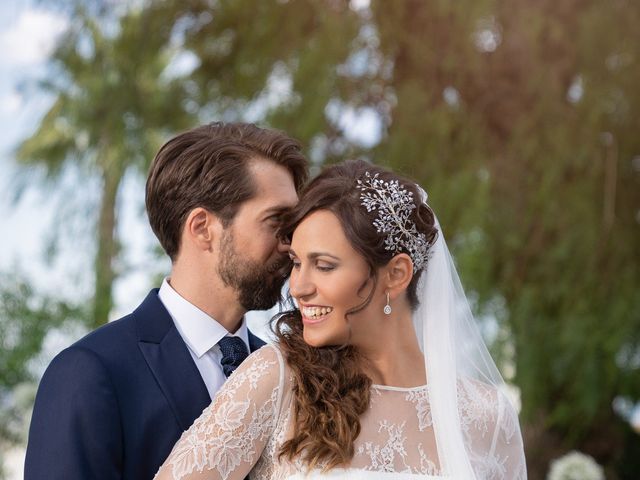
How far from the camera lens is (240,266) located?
112 inches

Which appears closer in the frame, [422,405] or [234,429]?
[234,429]

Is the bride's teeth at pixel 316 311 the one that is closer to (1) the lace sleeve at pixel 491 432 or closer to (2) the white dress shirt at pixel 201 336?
(2) the white dress shirt at pixel 201 336

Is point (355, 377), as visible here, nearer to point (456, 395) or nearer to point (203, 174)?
point (456, 395)

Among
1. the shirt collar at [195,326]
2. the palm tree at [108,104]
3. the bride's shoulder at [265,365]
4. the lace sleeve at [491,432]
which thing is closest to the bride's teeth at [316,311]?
the bride's shoulder at [265,365]

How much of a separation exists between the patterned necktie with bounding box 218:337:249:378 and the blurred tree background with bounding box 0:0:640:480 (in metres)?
2.96

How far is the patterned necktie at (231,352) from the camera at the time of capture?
2803 mm

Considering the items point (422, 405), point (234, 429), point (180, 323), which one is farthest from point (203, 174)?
point (422, 405)

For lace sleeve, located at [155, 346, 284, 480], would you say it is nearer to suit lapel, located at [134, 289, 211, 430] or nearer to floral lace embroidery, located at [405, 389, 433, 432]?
suit lapel, located at [134, 289, 211, 430]

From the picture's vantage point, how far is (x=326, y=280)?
2.58 metres

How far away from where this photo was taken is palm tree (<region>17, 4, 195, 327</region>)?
19.1ft

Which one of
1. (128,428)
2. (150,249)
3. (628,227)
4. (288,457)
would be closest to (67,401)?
(128,428)

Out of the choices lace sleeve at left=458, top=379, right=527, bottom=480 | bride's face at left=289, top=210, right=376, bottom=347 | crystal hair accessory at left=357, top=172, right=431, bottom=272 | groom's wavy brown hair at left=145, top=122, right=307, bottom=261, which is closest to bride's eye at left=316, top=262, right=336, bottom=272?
bride's face at left=289, top=210, right=376, bottom=347

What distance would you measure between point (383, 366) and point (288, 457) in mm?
379

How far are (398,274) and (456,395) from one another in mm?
389
